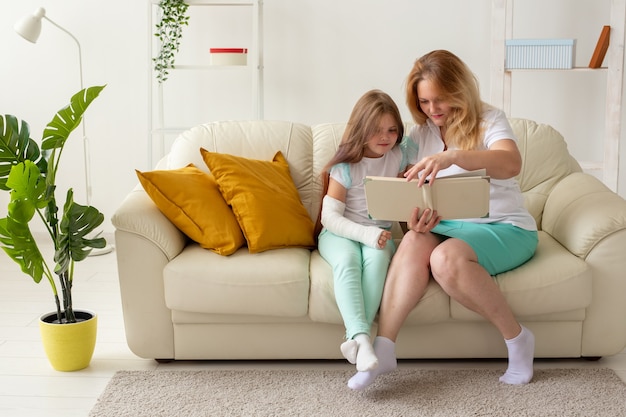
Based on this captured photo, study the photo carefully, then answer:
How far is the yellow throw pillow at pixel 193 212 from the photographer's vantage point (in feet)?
8.91

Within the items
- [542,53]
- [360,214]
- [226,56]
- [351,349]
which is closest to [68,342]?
[351,349]

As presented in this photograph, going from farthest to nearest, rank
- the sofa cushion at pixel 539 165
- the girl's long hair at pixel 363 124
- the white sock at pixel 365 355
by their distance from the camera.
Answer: the sofa cushion at pixel 539 165, the girl's long hair at pixel 363 124, the white sock at pixel 365 355

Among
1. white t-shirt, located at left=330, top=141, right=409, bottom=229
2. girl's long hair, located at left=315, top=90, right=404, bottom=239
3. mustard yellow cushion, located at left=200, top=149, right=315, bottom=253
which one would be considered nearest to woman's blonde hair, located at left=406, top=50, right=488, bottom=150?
girl's long hair, located at left=315, top=90, right=404, bottom=239

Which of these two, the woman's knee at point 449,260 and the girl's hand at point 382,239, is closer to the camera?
the woman's knee at point 449,260

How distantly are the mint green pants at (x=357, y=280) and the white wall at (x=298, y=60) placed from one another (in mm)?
1916

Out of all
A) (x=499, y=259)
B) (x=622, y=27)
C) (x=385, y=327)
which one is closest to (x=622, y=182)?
(x=622, y=27)

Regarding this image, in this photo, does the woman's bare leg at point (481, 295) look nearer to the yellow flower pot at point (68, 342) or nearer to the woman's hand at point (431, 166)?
the woman's hand at point (431, 166)

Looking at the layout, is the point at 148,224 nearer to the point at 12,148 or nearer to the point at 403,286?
the point at 12,148

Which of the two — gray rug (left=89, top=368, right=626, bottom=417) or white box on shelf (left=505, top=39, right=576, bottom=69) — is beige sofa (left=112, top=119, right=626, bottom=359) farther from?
white box on shelf (left=505, top=39, right=576, bottom=69)

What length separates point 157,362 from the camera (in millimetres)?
2750

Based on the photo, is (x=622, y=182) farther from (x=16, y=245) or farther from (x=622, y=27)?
(x=16, y=245)

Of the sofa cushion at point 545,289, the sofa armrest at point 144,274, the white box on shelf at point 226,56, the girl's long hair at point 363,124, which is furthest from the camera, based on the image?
the white box on shelf at point 226,56

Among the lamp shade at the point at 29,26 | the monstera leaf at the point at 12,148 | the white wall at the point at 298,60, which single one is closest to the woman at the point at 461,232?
the monstera leaf at the point at 12,148

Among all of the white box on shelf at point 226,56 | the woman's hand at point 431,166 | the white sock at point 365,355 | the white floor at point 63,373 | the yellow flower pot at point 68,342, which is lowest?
the white floor at point 63,373
